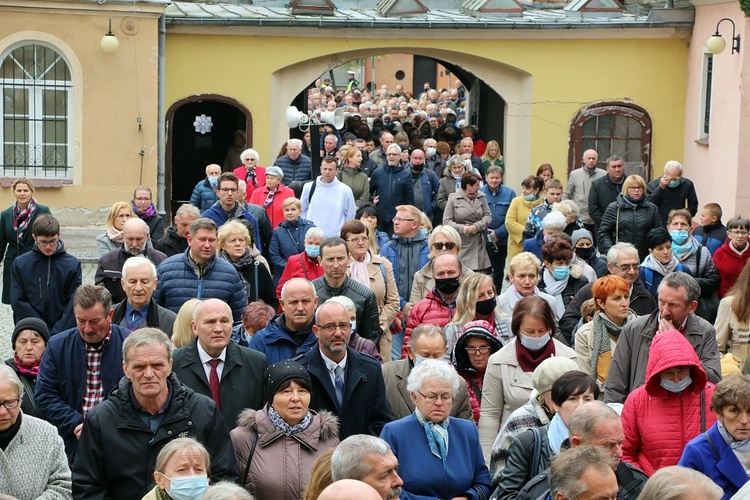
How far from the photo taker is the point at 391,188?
18.0 m

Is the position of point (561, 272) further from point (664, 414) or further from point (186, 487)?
point (186, 487)

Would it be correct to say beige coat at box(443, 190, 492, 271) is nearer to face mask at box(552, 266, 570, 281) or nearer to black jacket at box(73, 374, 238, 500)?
face mask at box(552, 266, 570, 281)

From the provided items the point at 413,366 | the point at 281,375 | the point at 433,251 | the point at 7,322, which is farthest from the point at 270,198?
the point at 281,375

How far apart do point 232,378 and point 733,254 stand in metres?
6.38

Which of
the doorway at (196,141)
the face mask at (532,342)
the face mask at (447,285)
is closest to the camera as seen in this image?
the face mask at (532,342)

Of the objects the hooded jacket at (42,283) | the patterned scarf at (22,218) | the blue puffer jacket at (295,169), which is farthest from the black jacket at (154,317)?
the blue puffer jacket at (295,169)

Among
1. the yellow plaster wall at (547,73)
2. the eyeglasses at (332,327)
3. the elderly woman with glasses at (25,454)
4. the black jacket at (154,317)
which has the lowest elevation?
the elderly woman with glasses at (25,454)

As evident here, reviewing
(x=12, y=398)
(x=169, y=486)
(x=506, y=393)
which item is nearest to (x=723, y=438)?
(x=506, y=393)

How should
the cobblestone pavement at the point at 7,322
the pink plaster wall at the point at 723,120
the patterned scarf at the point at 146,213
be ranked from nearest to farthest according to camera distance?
1. the patterned scarf at the point at 146,213
2. the cobblestone pavement at the point at 7,322
3. the pink plaster wall at the point at 723,120

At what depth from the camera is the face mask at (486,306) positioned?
31.6 feet

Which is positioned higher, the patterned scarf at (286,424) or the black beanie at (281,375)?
the black beanie at (281,375)

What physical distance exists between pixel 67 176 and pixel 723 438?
53.0 ft

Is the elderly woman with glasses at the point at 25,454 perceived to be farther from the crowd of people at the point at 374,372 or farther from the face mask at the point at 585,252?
the face mask at the point at 585,252

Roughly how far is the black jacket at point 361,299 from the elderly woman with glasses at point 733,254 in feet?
12.9
